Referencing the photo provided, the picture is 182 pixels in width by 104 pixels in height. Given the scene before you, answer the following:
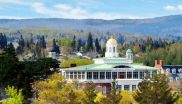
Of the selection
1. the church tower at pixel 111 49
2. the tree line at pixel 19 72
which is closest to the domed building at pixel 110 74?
the church tower at pixel 111 49

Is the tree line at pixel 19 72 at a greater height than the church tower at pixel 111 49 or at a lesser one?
lesser

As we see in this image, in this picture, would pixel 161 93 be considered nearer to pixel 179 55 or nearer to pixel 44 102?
pixel 44 102

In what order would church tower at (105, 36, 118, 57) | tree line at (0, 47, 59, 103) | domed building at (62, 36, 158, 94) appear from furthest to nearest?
church tower at (105, 36, 118, 57) < domed building at (62, 36, 158, 94) < tree line at (0, 47, 59, 103)

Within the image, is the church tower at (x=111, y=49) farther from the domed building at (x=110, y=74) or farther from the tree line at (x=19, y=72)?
the tree line at (x=19, y=72)

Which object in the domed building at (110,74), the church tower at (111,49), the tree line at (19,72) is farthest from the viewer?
the church tower at (111,49)

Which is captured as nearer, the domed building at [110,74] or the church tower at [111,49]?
the domed building at [110,74]

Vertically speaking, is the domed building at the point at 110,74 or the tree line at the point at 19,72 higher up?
the tree line at the point at 19,72

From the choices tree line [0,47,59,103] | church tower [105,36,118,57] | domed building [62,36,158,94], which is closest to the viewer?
tree line [0,47,59,103]

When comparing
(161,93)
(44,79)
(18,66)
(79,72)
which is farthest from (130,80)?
(161,93)

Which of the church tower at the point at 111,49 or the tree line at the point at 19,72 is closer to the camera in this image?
the tree line at the point at 19,72

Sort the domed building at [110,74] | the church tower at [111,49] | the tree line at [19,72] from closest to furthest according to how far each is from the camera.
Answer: the tree line at [19,72] < the domed building at [110,74] < the church tower at [111,49]

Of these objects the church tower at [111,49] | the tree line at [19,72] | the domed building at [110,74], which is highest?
the church tower at [111,49]

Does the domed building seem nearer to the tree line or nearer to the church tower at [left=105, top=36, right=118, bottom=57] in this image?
the church tower at [left=105, top=36, right=118, bottom=57]

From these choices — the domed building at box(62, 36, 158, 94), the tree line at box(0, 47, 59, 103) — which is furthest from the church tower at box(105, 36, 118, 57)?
the tree line at box(0, 47, 59, 103)
